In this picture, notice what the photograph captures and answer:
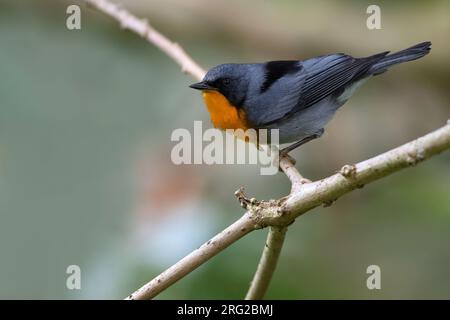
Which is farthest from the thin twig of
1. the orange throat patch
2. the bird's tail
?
the bird's tail

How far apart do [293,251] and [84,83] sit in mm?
2634

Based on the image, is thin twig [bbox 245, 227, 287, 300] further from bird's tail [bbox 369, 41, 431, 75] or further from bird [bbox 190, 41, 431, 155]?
bird's tail [bbox 369, 41, 431, 75]

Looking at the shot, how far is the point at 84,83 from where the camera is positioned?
5.54 meters

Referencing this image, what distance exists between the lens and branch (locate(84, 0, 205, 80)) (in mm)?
3863

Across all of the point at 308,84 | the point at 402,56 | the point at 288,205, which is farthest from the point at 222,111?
the point at 288,205

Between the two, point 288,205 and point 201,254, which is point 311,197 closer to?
point 288,205

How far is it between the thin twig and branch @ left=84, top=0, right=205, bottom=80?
1325 mm

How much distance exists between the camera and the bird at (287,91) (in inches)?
154

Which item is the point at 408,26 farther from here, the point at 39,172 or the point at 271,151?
the point at 39,172

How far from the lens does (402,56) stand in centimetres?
386

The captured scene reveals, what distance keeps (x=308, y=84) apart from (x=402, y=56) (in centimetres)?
54

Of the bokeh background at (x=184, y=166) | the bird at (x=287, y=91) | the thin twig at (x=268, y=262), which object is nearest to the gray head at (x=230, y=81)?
the bird at (x=287, y=91)

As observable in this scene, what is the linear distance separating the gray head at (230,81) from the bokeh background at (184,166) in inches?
23.4

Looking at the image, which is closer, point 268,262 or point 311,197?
point 311,197
